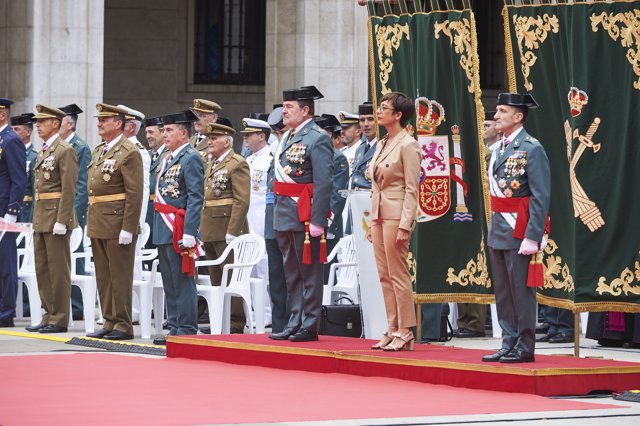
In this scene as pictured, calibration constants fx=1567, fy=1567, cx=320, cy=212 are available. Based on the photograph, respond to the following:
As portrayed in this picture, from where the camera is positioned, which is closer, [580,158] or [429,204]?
[580,158]

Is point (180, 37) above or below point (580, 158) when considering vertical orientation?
above

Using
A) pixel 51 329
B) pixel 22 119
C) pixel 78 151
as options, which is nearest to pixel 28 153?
pixel 22 119

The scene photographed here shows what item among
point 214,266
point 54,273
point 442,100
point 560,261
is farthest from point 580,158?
point 54,273

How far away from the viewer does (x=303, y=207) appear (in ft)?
38.8

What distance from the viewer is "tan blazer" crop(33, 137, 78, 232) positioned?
14516mm

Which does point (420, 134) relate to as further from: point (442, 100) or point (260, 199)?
point (260, 199)

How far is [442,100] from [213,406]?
4.27 m

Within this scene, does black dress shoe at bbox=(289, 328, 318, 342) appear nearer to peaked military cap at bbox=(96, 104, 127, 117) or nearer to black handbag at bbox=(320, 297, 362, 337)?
black handbag at bbox=(320, 297, 362, 337)

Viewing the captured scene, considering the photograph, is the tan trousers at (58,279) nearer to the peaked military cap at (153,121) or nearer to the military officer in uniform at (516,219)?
the peaked military cap at (153,121)

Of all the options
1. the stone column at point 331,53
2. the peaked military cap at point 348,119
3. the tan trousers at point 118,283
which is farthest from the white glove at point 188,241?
the stone column at point 331,53

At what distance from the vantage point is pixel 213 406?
9.05 m

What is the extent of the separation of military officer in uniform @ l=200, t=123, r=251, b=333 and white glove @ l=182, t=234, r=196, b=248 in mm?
1302

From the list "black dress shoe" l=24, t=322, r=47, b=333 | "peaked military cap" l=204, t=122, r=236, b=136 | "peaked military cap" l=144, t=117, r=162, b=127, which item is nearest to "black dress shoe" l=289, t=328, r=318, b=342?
"peaked military cap" l=204, t=122, r=236, b=136

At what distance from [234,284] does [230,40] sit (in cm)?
1255
